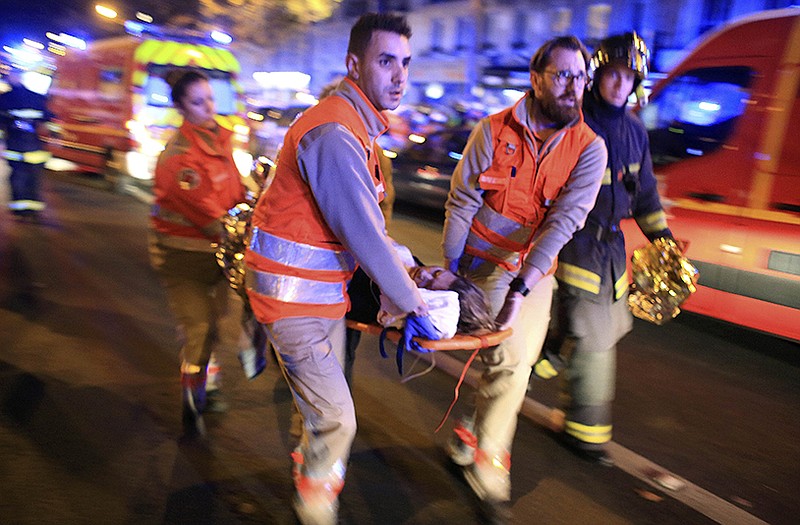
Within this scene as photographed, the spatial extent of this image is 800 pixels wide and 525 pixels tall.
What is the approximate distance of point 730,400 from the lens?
16.0 ft

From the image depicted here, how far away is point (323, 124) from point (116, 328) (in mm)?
4025

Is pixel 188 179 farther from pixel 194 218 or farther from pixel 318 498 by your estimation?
pixel 318 498

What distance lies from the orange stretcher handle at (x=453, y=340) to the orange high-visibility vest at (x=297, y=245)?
16 centimetres

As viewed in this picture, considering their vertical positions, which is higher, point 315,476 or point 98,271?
point 315,476

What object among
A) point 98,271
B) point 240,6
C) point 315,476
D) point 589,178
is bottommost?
point 98,271

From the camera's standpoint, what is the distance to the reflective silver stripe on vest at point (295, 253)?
98.0 inches

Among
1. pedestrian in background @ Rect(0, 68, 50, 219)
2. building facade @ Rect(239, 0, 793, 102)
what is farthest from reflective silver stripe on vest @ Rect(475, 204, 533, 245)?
building facade @ Rect(239, 0, 793, 102)

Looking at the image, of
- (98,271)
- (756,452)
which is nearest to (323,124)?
(756,452)

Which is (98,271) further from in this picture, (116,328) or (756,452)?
(756,452)

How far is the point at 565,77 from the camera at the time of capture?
3068mm

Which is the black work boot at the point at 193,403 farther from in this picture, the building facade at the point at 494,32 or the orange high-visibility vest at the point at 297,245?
the building facade at the point at 494,32

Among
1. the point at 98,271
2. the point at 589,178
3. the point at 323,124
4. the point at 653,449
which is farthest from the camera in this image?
the point at 98,271

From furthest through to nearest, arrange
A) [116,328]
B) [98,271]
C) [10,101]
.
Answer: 1. [10,101]
2. [98,271]
3. [116,328]

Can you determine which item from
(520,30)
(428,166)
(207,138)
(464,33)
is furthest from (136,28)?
(464,33)
